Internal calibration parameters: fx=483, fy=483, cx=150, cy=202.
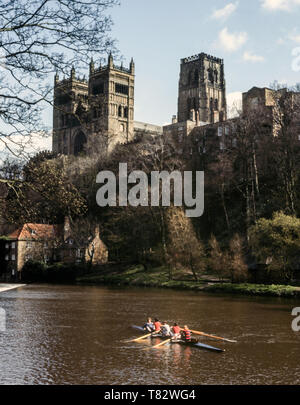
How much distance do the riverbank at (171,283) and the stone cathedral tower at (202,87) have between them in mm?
80534

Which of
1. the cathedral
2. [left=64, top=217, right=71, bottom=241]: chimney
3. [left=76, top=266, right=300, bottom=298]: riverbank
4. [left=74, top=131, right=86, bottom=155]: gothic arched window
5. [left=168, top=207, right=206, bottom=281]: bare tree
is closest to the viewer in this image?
[left=76, top=266, right=300, bottom=298]: riverbank

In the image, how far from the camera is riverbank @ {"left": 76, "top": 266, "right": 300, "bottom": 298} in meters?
42.3

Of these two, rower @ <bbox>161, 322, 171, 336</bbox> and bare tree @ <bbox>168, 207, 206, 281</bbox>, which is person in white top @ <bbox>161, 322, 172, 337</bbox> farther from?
bare tree @ <bbox>168, 207, 206, 281</bbox>

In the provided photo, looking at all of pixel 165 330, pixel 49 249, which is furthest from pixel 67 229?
pixel 165 330

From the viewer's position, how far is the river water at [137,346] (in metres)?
16.6

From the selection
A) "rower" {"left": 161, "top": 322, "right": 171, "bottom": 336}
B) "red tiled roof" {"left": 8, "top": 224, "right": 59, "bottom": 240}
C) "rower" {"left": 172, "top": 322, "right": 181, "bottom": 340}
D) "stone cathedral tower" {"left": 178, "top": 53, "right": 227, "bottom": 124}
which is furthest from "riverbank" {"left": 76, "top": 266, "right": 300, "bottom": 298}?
"stone cathedral tower" {"left": 178, "top": 53, "right": 227, "bottom": 124}

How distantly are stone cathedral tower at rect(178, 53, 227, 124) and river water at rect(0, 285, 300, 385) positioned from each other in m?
106

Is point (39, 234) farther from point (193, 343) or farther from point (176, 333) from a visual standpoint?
point (193, 343)

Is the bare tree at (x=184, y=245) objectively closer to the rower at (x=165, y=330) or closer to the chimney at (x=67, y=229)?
the chimney at (x=67, y=229)

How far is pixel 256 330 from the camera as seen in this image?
25781 millimetres

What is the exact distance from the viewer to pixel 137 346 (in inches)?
870

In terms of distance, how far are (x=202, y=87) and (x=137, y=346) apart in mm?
123793
